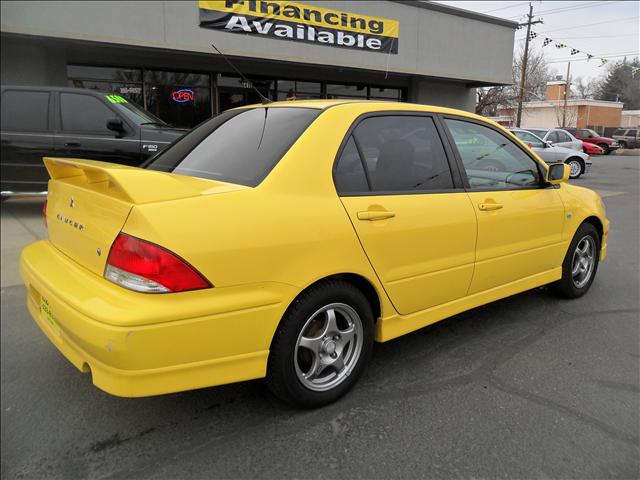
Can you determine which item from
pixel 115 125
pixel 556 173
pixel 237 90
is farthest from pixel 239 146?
pixel 237 90

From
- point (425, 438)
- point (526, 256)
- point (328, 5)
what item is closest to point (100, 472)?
point (425, 438)

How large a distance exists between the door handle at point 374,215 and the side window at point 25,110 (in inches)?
259

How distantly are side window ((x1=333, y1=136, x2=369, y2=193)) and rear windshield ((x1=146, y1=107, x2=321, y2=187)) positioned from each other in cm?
27

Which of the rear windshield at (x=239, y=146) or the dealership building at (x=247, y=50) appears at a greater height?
the dealership building at (x=247, y=50)

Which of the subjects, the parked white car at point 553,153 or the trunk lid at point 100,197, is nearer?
the trunk lid at point 100,197

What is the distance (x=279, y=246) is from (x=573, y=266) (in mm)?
3207

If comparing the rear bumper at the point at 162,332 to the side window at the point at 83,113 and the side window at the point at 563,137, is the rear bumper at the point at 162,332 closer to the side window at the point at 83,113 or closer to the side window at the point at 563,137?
the side window at the point at 83,113

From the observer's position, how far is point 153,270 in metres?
2.08

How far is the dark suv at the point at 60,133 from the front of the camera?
7.27 meters

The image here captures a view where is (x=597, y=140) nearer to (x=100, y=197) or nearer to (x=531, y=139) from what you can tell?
(x=531, y=139)

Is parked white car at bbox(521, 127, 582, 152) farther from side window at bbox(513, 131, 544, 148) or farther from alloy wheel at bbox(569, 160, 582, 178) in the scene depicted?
side window at bbox(513, 131, 544, 148)

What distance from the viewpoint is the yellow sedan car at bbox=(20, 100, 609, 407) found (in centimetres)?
212

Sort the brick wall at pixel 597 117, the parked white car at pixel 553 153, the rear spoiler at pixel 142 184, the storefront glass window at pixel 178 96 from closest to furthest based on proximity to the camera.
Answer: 1. the rear spoiler at pixel 142 184
2. the storefront glass window at pixel 178 96
3. the parked white car at pixel 553 153
4. the brick wall at pixel 597 117

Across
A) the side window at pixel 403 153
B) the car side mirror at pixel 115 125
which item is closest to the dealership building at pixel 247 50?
the car side mirror at pixel 115 125
